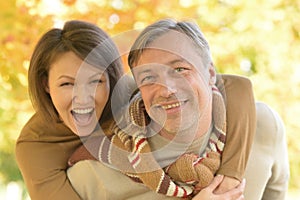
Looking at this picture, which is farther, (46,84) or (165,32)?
(46,84)

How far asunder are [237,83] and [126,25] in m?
1.23

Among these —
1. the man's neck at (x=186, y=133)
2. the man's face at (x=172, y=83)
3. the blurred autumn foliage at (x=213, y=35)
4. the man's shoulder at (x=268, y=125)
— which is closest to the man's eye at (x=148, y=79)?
the man's face at (x=172, y=83)

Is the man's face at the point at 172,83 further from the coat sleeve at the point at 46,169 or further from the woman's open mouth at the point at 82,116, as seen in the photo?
the coat sleeve at the point at 46,169

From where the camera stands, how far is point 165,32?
62.1 inches

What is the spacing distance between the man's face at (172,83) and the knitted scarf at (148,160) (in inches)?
2.5

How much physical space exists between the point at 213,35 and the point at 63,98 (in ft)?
4.79

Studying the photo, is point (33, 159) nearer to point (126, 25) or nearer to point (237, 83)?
point (237, 83)

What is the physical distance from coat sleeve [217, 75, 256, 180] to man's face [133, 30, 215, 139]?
129 mm

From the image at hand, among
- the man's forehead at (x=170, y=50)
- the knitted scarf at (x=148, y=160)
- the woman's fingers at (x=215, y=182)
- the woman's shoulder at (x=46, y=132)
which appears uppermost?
the man's forehead at (x=170, y=50)

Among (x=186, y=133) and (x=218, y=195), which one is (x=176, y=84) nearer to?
(x=186, y=133)

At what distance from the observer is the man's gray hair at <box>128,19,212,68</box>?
5.14ft

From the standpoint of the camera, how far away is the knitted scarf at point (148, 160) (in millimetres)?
1586

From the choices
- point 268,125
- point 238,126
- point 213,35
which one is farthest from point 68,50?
point 213,35

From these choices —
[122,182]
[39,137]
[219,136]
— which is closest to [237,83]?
[219,136]
